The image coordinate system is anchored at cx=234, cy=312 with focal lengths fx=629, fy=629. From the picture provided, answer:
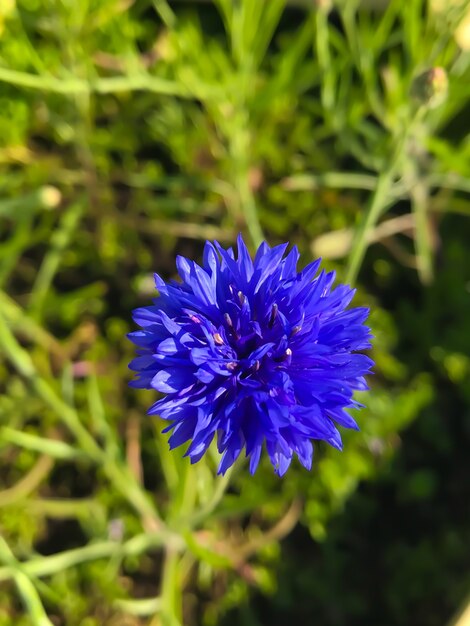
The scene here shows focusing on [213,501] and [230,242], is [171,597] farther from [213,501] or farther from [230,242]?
[230,242]

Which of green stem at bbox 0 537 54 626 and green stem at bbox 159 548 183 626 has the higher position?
green stem at bbox 0 537 54 626

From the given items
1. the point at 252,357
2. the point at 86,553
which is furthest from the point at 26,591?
the point at 252,357

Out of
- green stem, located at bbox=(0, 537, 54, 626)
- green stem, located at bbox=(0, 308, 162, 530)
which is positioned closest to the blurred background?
green stem, located at bbox=(0, 308, 162, 530)

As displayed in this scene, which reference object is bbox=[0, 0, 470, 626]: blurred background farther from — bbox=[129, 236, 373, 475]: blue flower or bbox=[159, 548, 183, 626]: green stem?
bbox=[129, 236, 373, 475]: blue flower

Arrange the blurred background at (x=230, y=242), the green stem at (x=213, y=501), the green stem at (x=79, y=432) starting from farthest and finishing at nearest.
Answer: the blurred background at (x=230, y=242)
the green stem at (x=79, y=432)
the green stem at (x=213, y=501)

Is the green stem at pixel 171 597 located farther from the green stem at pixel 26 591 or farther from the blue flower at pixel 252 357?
the blue flower at pixel 252 357

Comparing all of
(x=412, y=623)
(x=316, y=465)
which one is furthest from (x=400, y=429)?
(x=412, y=623)

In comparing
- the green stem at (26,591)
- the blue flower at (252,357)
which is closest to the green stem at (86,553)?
the green stem at (26,591)
